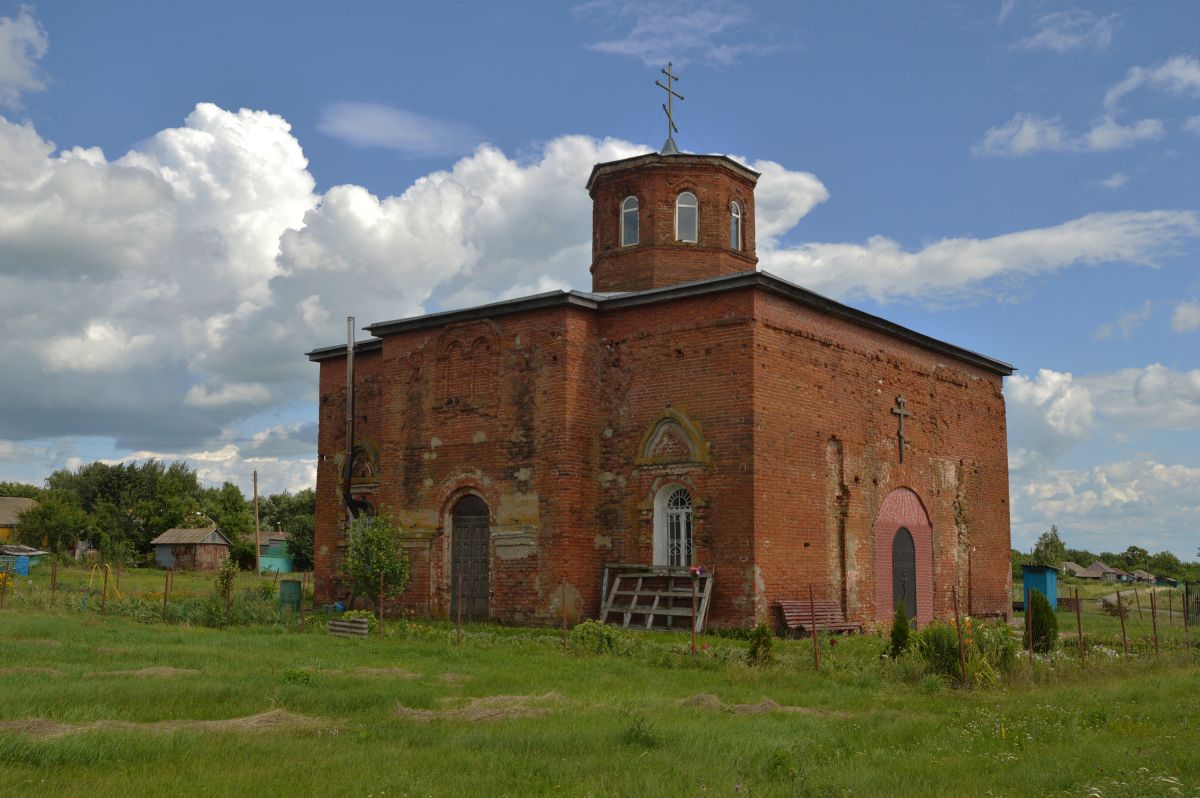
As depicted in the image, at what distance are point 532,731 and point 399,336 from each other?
50.5 ft

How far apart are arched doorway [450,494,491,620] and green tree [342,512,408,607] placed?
1.10 m

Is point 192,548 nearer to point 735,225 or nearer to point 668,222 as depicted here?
point 668,222

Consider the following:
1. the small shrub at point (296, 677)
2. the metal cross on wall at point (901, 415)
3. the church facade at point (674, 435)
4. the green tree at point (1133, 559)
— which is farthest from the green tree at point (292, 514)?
the green tree at point (1133, 559)

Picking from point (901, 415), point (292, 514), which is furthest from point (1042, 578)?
point (292, 514)

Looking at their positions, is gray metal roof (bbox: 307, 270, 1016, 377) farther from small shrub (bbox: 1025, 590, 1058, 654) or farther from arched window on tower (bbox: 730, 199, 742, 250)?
small shrub (bbox: 1025, 590, 1058, 654)

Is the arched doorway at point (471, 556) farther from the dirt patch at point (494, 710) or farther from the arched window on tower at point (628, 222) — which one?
the dirt patch at point (494, 710)

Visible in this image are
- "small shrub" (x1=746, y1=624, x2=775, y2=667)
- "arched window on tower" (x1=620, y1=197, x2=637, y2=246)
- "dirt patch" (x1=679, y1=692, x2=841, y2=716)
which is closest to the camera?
"dirt patch" (x1=679, y1=692, x2=841, y2=716)

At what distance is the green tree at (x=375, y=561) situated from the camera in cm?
2098

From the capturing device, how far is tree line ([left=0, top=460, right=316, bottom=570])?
58156 millimetres

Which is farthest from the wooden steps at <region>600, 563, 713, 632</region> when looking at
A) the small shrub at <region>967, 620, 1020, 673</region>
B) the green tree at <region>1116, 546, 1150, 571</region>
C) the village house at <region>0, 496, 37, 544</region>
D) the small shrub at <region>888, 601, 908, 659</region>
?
the green tree at <region>1116, 546, 1150, 571</region>

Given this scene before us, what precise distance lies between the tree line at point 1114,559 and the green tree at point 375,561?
1402 inches

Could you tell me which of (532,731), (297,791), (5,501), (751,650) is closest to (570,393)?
(751,650)

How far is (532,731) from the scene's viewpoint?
950 centimetres

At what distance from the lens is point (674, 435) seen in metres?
20.4
